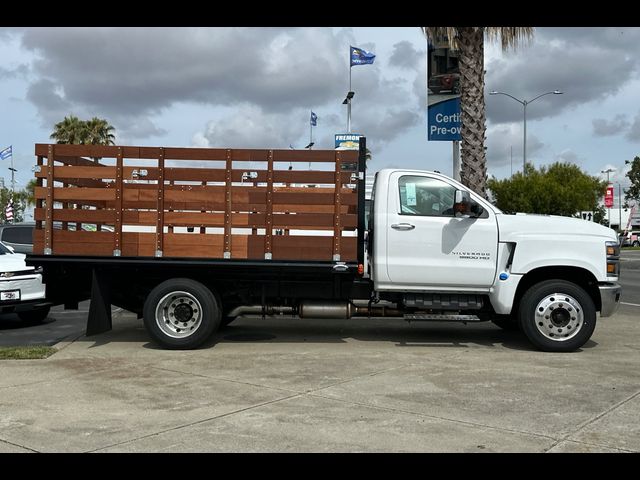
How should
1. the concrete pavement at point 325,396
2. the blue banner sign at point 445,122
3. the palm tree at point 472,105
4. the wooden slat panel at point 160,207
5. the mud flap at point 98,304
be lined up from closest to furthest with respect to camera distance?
the concrete pavement at point 325,396 < the wooden slat panel at point 160,207 < the mud flap at point 98,304 < the palm tree at point 472,105 < the blue banner sign at point 445,122

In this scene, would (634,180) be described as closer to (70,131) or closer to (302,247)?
(70,131)

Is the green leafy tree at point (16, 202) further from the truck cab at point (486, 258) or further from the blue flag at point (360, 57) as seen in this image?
the truck cab at point (486, 258)

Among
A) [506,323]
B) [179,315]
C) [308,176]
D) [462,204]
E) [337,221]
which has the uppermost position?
[308,176]

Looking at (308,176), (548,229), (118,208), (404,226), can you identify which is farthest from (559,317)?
(118,208)

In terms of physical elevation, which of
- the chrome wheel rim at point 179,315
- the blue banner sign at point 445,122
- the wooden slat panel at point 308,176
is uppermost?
the blue banner sign at point 445,122

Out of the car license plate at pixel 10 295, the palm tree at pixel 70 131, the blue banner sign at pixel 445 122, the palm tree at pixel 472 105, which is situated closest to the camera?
the car license plate at pixel 10 295

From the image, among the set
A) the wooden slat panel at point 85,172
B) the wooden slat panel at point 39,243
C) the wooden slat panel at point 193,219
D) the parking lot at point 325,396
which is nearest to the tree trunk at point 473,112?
the parking lot at point 325,396

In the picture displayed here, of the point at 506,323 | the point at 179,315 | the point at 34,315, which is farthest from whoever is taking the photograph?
the point at 34,315

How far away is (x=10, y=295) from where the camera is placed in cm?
972

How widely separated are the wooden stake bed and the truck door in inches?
22.7

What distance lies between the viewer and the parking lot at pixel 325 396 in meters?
4.58

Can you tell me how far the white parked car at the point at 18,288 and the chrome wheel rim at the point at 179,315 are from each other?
2609 mm

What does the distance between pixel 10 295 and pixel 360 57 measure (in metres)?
27.8

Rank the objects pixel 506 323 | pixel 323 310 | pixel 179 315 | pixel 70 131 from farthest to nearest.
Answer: pixel 70 131
pixel 506 323
pixel 323 310
pixel 179 315
